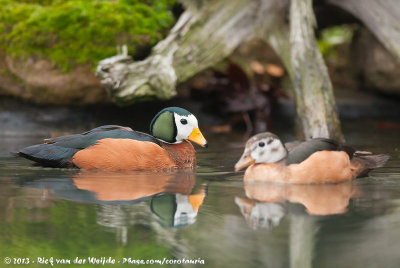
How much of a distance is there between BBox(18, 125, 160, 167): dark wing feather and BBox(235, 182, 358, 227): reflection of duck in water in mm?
1492

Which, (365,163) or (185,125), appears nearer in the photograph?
(365,163)

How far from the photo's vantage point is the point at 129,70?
8.33 metres

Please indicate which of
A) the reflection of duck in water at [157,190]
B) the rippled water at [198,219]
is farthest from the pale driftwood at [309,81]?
the reflection of duck in water at [157,190]

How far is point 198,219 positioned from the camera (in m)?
4.56

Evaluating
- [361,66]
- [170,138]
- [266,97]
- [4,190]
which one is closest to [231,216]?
[4,190]

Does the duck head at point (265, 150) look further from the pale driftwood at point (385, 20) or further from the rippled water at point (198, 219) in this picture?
the pale driftwood at point (385, 20)

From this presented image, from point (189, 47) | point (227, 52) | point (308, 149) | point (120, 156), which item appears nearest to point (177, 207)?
point (308, 149)

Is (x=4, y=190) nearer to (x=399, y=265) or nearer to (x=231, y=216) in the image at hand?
(x=231, y=216)

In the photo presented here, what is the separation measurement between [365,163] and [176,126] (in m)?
1.98

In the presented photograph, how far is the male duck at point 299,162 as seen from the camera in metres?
5.77

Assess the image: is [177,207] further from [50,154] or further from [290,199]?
[50,154]

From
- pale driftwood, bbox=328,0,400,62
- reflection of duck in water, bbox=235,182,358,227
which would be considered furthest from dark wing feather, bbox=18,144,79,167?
pale driftwood, bbox=328,0,400,62

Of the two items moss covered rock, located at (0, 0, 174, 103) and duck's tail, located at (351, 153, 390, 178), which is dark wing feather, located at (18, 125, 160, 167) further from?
moss covered rock, located at (0, 0, 174, 103)

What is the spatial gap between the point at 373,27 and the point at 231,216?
18.1 feet
